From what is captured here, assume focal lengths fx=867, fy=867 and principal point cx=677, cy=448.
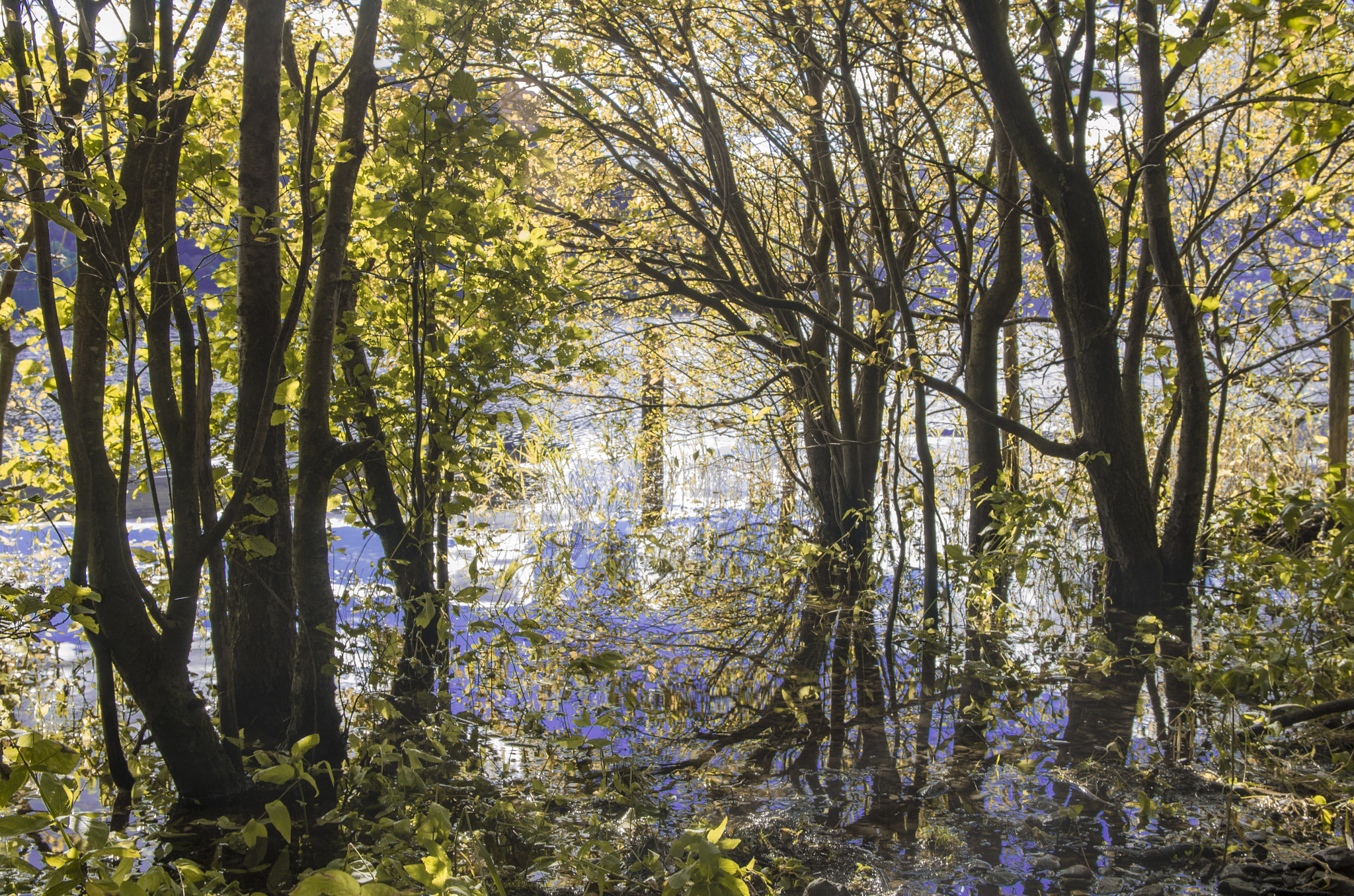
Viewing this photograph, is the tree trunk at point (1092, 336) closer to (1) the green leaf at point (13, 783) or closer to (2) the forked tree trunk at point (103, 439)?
(2) the forked tree trunk at point (103, 439)

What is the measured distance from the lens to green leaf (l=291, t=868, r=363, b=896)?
3.85 ft

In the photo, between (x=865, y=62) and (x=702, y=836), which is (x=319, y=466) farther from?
(x=865, y=62)

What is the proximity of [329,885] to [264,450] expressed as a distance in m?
2.10

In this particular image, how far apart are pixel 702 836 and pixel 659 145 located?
193 inches

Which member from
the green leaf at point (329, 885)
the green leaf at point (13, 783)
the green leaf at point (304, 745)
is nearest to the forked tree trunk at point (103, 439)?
the green leaf at point (304, 745)

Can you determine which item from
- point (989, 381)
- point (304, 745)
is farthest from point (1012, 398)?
point (304, 745)

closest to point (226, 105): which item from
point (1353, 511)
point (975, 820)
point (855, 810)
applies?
point (855, 810)

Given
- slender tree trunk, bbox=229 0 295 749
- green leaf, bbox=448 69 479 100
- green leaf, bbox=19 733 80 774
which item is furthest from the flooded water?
green leaf, bbox=448 69 479 100

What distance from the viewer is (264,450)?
9.75ft

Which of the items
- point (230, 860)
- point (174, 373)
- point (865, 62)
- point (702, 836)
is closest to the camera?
point (702, 836)

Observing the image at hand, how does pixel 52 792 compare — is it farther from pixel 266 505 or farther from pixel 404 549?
pixel 404 549

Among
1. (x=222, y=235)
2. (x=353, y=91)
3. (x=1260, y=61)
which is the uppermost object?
(x=1260, y=61)

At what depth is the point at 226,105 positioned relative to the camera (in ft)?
9.73

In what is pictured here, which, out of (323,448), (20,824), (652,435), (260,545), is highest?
(652,435)
